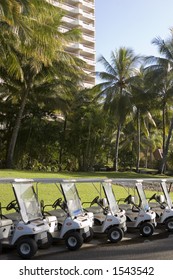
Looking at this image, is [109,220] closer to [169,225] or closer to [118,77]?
[169,225]

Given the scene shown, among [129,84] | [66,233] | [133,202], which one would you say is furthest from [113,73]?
[66,233]

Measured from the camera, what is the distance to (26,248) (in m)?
7.88

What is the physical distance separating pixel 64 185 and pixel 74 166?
3255cm

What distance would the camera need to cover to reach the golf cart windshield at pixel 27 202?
806 centimetres

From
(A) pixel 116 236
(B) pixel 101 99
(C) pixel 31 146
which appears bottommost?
(A) pixel 116 236

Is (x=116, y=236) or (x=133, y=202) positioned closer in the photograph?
(x=116, y=236)

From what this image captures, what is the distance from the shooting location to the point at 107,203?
10195 mm

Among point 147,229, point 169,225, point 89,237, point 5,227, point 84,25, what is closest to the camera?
point 5,227

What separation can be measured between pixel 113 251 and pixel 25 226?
6.69ft

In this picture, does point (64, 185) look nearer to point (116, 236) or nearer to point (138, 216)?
point (116, 236)

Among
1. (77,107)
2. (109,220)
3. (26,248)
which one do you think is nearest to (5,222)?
(26,248)

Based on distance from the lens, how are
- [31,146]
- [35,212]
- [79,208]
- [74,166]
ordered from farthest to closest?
[74,166], [31,146], [79,208], [35,212]

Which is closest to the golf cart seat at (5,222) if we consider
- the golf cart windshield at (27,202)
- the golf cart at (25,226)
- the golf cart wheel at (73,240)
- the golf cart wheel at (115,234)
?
the golf cart at (25,226)

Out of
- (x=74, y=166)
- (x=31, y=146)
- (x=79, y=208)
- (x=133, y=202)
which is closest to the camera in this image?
(x=79, y=208)
